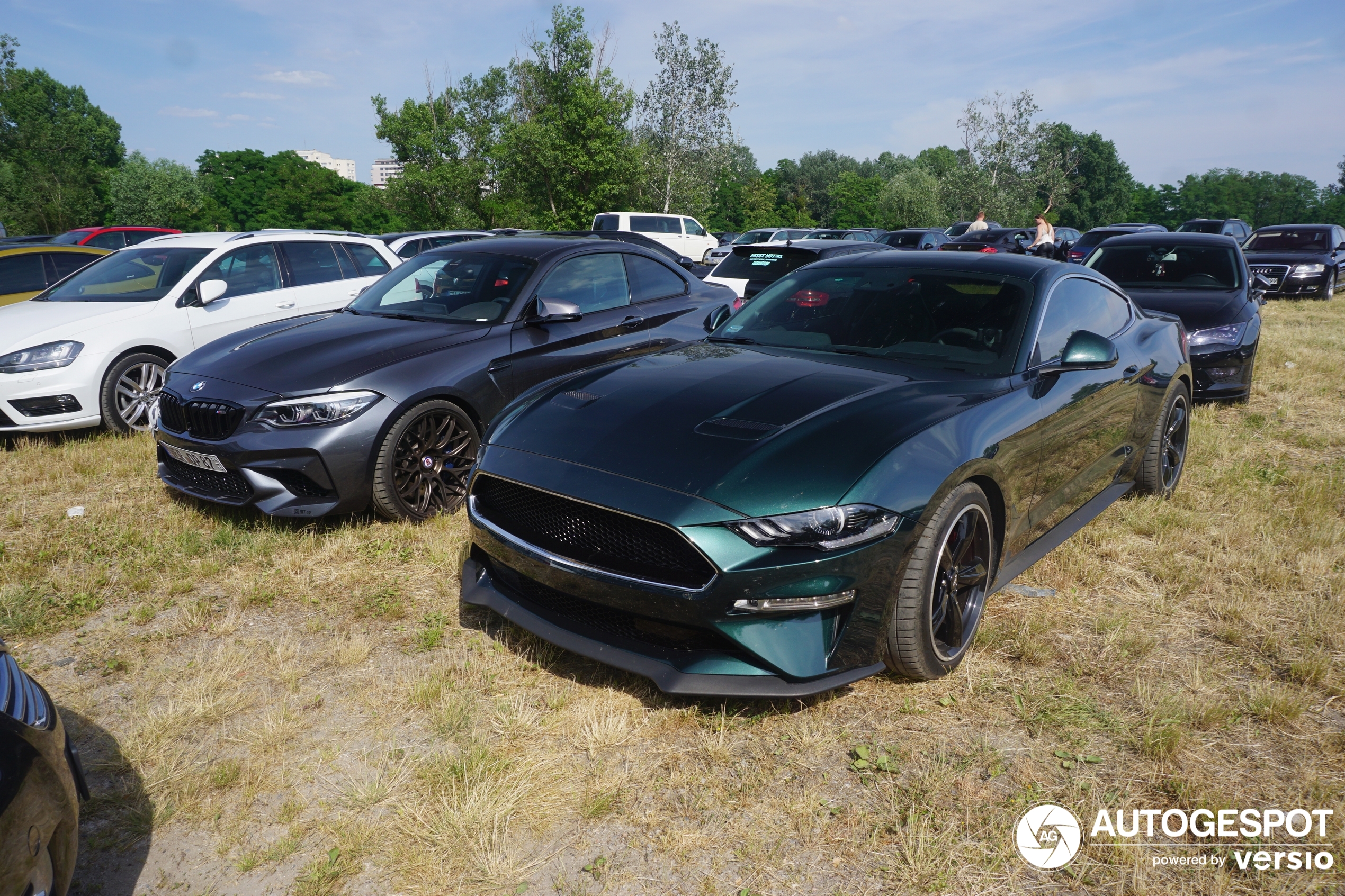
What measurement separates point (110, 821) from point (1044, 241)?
17.4 m

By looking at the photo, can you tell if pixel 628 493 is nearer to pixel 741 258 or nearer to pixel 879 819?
pixel 879 819

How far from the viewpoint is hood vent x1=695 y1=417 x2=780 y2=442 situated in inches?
119

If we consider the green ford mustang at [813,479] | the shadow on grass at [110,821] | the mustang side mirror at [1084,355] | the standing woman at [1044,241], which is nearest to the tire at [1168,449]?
the green ford mustang at [813,479]

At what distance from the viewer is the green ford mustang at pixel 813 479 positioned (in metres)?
2.73

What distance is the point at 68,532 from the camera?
193 inches

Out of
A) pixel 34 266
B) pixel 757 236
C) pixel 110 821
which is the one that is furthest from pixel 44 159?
pixel 110 821

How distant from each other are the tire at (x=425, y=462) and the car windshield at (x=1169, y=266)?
6548 mm

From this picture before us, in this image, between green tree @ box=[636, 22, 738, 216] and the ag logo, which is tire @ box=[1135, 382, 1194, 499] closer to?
the ag logo

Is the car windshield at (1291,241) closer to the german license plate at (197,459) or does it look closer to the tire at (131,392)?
the tire at (131,392)

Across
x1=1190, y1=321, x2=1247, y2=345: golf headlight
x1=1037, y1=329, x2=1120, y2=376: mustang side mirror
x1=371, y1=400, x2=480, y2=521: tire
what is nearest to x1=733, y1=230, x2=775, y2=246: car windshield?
x1=1190, y1=321, x2=1247, y2=345: golf headlight

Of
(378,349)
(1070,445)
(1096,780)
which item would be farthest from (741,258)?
(1096,780)

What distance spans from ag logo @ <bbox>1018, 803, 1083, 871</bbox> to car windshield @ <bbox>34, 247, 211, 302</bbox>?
7.92 m

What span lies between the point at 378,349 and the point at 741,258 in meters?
5.37

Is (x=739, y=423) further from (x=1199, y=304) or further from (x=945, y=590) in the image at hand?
(x=1199, y=304)
